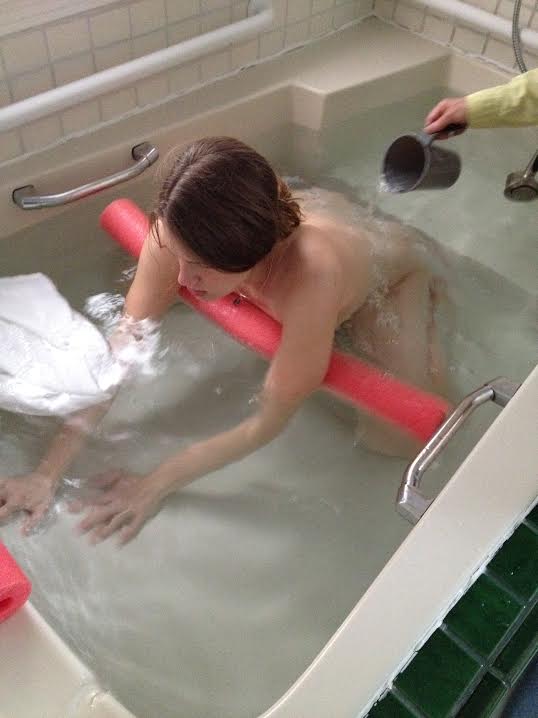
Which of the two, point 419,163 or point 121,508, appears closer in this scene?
point 121,508

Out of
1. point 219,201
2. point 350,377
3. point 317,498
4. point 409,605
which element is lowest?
point 317,498

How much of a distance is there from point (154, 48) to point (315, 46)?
500mm

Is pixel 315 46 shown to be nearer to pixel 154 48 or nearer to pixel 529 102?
pixel 154 48

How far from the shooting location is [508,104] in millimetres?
1235

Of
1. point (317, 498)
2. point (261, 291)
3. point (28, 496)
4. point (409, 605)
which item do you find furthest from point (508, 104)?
point (28, 496)

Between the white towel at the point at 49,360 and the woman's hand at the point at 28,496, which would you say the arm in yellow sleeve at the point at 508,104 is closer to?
the white towel at the point at 49,360

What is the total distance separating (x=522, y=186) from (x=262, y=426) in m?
0.89

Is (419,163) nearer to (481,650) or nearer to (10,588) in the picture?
(481,650)

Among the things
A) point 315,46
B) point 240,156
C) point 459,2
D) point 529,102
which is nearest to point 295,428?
point 240,156

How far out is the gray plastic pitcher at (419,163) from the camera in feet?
4.01

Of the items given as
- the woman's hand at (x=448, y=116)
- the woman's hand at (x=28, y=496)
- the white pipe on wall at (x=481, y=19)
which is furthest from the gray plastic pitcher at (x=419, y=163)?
the woman's hand at (x=28, y=496)

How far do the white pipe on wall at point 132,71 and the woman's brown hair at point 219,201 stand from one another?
18.7 inches

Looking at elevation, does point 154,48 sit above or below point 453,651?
above

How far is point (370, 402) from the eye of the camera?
1.12 m
